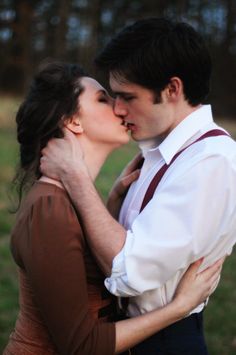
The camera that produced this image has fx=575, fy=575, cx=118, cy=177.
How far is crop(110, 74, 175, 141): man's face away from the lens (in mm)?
2174

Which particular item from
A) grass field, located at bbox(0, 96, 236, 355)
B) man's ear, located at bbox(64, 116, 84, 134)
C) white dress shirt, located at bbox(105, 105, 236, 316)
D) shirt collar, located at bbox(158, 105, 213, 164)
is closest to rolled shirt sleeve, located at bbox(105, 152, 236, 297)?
white dress shirt, located at bbox(105, 105, 236, 316)

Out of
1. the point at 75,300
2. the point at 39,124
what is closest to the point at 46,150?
the point at 39,124

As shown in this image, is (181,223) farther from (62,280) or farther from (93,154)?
(93,154)

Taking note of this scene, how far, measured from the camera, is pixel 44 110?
7.06ft

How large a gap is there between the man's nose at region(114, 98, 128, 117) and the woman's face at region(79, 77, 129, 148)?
2 cm

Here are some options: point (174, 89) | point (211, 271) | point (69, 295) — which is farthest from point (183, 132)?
point (69, 295)

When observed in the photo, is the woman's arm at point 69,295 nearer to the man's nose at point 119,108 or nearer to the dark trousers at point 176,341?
the dark trousers at point 176,341

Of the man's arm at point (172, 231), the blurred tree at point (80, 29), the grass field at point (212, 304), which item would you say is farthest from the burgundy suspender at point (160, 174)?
the blurred tree at point (80, 29)

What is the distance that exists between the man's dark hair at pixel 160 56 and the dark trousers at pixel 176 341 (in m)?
0.84

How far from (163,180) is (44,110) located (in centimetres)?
52

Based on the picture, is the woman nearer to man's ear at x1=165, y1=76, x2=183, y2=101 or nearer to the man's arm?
the man's arm

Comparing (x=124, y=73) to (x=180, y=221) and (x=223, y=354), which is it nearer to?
(x=180, y=221)

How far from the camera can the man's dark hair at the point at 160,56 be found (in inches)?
82.3

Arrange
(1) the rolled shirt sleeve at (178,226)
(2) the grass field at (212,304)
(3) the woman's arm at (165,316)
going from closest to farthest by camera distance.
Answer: (1) the rolled shirt sleeve at (178,226)
(3) the woman's arm at (165,316)
(2) the grass field at (212,304)
